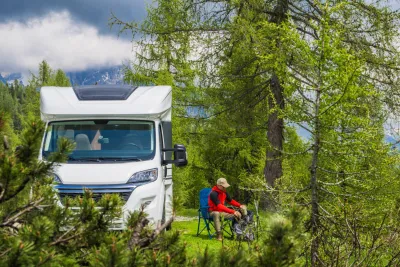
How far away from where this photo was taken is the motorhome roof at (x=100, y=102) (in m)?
9.27

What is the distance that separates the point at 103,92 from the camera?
32.1 feet

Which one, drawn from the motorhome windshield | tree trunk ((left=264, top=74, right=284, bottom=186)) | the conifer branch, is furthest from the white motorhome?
tree trunk ((left=264, top=74, right=284, bottom=186))

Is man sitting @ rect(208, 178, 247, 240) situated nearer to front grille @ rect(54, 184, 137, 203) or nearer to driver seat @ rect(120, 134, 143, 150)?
driver seat @ rect(120, 134, 143, 150)

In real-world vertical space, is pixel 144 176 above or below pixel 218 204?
above

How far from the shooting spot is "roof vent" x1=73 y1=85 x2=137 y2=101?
953 cm

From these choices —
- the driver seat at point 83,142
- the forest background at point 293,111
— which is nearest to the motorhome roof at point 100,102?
the driver seat at point 83,142

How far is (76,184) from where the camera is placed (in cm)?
857

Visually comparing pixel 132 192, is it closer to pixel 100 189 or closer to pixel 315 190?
pixel 100 189

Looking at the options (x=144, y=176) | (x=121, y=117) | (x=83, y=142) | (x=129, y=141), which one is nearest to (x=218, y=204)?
(x=144, y=176)

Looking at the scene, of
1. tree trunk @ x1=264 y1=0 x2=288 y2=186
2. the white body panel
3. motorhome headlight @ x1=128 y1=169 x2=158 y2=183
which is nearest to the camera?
the white body panel

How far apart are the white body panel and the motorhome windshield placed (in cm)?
12

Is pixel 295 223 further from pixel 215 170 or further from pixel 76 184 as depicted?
pixel 215 170

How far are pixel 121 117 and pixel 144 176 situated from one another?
3.88ft

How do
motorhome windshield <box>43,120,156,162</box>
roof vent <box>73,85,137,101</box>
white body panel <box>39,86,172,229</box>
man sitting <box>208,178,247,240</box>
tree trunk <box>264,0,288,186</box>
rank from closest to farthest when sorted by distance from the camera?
white body panel <box>39,86,172,229</box> → motorhome windshield <box>43,120,156,162</box> → roof vent <box>73,85,137,101</box> → man sitting <box>208,178,247,240</box> → tree trunk <box>264,0,288,186</box>
